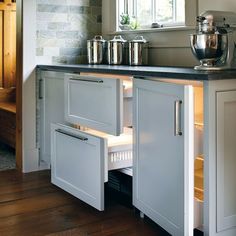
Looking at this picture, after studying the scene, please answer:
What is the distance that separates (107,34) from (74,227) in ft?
6.33

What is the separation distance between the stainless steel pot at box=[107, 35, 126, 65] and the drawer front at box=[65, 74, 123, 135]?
53 cm

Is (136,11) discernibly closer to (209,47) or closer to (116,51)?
(116,51)

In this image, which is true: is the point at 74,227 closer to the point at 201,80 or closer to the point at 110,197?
the point at 110,197

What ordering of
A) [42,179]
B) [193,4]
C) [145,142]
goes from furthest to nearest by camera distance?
[42,179], [193,4], [145,142]

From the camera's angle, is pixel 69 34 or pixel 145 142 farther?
pixel 69 34

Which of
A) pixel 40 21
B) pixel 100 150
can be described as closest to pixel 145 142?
pixel 100 150

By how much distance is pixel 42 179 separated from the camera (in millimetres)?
3342

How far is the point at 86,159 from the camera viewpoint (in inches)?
101

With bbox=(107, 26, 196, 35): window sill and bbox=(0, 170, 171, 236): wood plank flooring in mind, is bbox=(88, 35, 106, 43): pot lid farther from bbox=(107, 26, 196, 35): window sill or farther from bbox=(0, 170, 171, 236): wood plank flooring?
bbox=(0, 170, 171, 236): wood plank flooring

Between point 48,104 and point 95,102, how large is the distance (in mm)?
817

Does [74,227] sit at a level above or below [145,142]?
below

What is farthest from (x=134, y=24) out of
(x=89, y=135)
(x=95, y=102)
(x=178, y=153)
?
(x=178, y=153)

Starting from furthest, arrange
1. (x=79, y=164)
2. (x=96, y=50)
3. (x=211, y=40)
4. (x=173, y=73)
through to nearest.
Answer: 1. (x=96, y=50)
2. (x=79, y=164)
3. (x=211, y=40)
4. (x=173, y=73)

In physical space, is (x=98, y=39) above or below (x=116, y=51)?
above
